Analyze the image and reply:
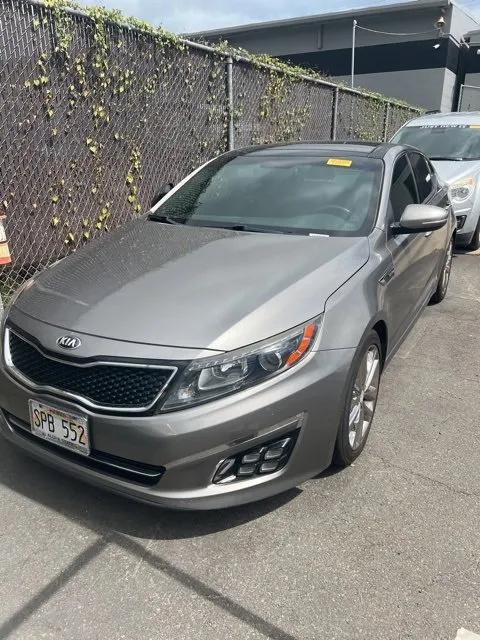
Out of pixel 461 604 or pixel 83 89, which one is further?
pixel 83 89

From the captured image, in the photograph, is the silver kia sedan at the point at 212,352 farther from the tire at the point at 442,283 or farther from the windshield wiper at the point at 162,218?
the tire at the point at 442,283

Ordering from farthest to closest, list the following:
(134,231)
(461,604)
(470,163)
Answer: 1. (470,163)
2. (134,231)
3. (461,604)

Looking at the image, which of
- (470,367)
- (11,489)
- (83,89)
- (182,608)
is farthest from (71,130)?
(182,608)

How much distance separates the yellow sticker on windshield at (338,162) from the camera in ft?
11.4

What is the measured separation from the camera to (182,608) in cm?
196

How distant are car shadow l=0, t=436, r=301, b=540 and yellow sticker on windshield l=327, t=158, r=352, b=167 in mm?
2091

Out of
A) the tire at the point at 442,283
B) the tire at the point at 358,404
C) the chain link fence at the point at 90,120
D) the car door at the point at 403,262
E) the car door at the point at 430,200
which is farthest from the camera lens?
the tire at the point at 442,283

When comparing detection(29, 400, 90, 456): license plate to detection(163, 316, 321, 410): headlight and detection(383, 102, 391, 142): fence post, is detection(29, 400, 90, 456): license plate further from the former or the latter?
detection(383, 102, 391, 142): fence post

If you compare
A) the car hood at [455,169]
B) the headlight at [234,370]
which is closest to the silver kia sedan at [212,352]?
the headlight at [234,370]

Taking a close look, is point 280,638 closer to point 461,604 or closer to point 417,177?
point 461,604

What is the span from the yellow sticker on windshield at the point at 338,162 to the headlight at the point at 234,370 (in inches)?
67.8

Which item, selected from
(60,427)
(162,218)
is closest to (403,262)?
(162,218)

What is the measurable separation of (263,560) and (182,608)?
1.26 feet

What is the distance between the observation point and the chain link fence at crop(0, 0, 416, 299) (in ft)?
14.8
